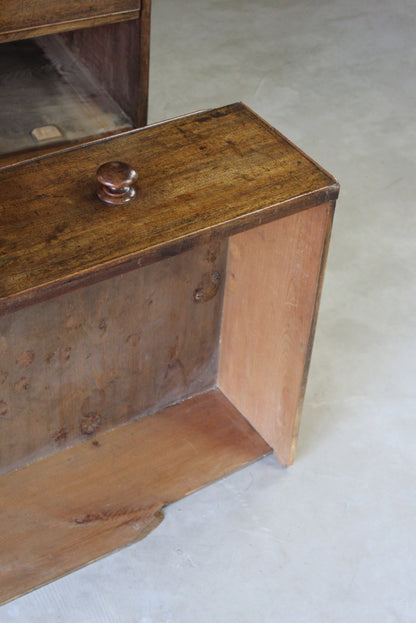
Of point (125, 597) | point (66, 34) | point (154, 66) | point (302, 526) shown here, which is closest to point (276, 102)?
point (154, 66)

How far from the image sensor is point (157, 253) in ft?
4.85

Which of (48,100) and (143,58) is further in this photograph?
(48,100)

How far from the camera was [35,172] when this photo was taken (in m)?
1.63

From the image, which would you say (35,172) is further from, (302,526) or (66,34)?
A: (302,526)

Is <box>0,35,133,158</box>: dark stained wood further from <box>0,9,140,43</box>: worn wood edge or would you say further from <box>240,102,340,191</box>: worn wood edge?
<box>240,102,340,191</box>: worn wood edge

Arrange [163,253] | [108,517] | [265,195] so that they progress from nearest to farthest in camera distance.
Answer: [163,253]
[265,195]
[108,517]

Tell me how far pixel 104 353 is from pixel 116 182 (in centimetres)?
60

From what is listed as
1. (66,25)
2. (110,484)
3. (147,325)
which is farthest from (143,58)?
(110,484)

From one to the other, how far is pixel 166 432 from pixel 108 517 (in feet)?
0.97

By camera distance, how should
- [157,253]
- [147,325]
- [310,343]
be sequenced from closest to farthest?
[157,253] < [310,343] < [147,325]

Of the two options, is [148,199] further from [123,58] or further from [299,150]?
[123,58]

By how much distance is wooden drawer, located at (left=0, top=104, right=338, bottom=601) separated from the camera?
1.52 metres

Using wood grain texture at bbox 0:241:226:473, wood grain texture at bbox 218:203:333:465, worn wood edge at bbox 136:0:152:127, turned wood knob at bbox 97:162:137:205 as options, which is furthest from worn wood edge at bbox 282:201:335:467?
worn wood edge at bbox 136:0:152:127

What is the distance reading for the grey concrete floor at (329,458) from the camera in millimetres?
1878
